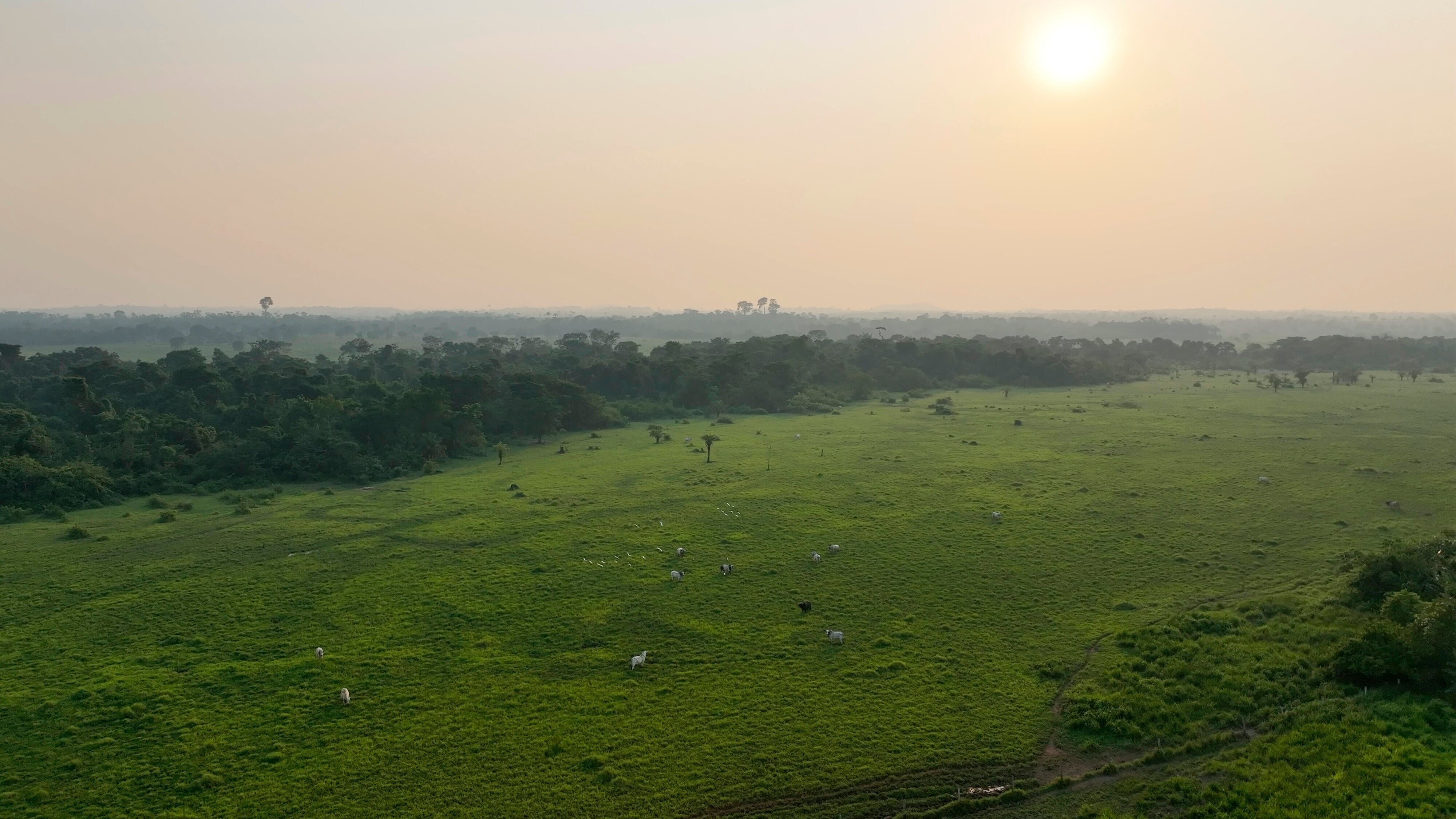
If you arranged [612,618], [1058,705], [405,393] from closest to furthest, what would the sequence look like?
[1058,705] < [612,618] < [405,393]

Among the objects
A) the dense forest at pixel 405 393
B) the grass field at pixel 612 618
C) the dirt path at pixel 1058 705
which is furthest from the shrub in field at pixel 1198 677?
the dense forest at pixel 405 393

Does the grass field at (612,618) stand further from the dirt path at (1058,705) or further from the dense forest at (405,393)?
the dense forest at (405,393)

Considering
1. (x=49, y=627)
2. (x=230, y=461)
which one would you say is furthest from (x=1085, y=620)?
(x=230, y=461)

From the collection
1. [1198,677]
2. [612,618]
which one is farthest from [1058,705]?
[612,618]

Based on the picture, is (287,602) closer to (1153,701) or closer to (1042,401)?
(1153,701)

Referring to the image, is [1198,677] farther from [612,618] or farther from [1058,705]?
[612,618]

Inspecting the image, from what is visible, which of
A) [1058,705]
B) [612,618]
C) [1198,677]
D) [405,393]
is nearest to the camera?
[1058,705]

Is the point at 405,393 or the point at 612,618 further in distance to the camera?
the point at 405,393
